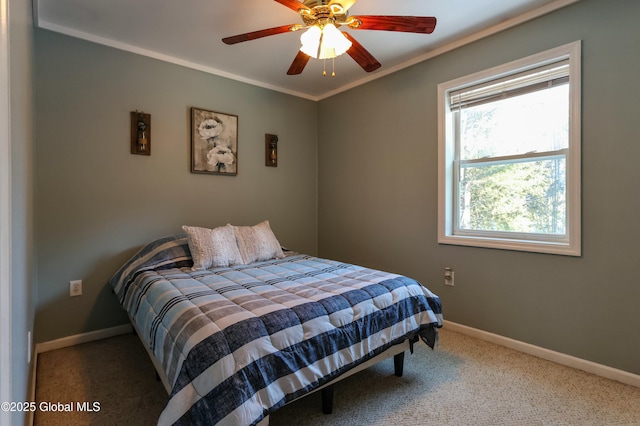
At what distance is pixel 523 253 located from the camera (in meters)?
2.38

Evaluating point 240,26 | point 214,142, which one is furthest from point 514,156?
point 214,142

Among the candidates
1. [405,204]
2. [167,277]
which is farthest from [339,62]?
[167,277]

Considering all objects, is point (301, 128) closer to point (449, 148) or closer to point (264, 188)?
point (264, 188)

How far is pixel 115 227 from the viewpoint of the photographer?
2699 millimetres

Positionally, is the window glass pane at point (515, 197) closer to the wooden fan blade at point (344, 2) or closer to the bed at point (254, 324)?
the bed at point (254, 324)

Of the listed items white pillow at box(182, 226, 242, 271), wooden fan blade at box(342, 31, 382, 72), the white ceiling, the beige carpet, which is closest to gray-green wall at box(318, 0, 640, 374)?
the white ceiling

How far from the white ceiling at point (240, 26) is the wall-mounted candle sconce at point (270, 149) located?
0.73 m

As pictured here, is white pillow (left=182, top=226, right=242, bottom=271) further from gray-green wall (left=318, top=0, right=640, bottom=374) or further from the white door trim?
the white door trim

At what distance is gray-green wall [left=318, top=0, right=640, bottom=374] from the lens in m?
1.95

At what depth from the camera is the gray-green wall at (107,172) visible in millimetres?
2424

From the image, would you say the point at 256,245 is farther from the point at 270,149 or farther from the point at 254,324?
the point at 254,324

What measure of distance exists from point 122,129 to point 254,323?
Answer: 2.27 metres

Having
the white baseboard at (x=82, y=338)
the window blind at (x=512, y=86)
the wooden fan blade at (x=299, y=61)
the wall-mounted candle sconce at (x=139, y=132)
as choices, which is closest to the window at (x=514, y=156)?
the window blind at (x=512, y=86)

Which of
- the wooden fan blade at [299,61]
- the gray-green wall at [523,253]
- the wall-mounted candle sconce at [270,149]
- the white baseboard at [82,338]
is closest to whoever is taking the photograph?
the gray-green wall at [523,253]
